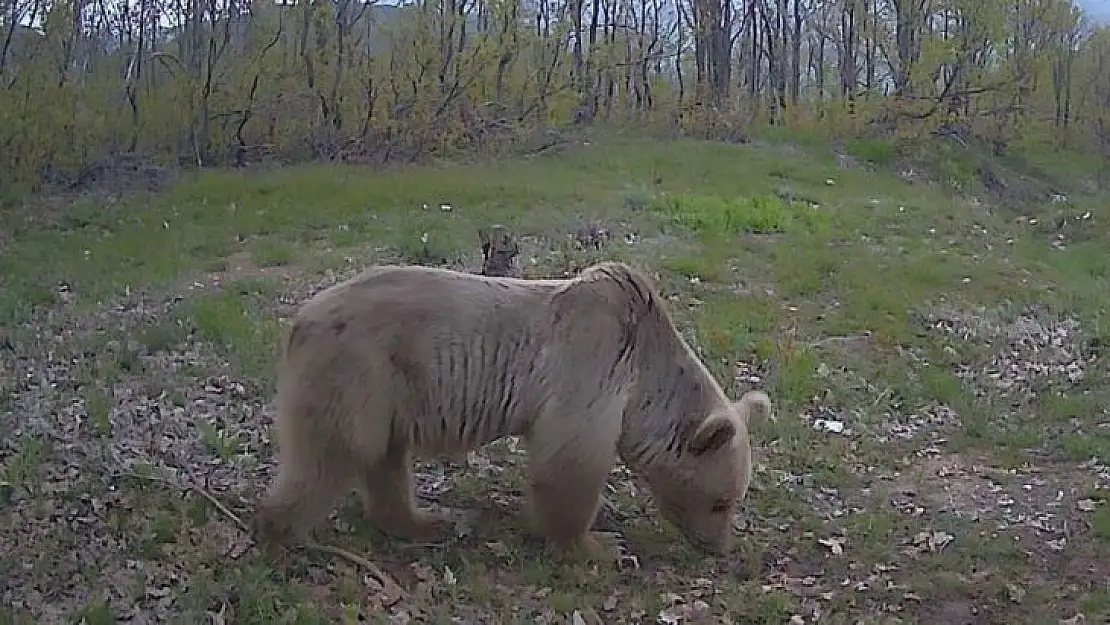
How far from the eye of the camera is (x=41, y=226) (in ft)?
44.0

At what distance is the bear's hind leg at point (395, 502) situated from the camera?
5.76 meters

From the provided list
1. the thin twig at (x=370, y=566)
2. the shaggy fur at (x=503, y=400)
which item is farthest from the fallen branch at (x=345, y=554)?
the shaggy fur at (x=503, y=400)

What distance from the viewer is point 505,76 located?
2414 cm

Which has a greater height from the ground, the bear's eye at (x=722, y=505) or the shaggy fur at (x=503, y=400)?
the shaggy fur at (x=503, y=400)

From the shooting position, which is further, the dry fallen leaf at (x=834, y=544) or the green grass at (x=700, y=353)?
the dry fallen leaf at (x=834, y=544)

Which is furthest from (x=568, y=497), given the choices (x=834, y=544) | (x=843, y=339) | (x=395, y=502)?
(x=843, y=339)

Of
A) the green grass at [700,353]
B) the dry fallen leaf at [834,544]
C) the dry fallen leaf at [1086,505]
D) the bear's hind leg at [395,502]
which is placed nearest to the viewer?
the green grass at [700,353]

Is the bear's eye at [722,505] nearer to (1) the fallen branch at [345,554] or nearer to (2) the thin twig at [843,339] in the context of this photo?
(1) the fallen branch at [345,554]

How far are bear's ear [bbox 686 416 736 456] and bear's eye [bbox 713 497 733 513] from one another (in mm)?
257

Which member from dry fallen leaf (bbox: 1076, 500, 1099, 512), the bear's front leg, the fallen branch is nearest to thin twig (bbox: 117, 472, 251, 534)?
the fallen branch

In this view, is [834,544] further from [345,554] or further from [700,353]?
[700,353]

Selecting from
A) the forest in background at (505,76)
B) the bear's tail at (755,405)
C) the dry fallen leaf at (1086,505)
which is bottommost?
the dry fallen leaf at (1086,505)

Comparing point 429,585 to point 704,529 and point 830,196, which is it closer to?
point 704,529

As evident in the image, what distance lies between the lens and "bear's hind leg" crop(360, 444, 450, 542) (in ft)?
18.9
